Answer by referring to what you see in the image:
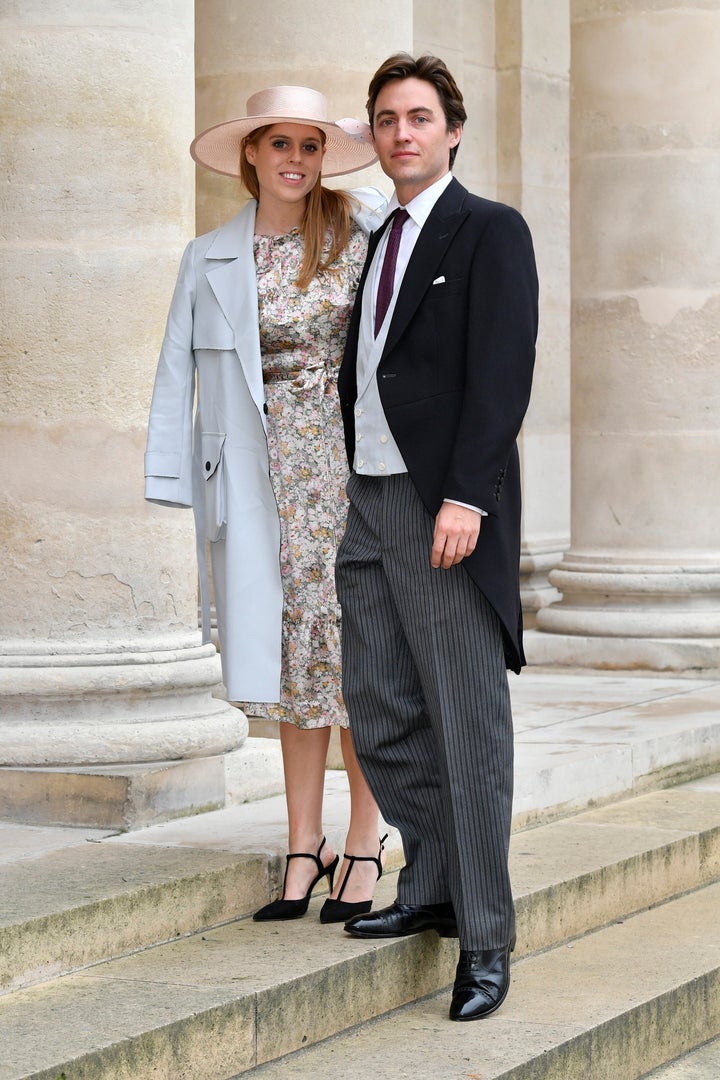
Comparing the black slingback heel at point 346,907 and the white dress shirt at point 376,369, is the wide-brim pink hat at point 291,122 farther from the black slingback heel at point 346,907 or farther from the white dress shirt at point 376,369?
the black slingback heel at point 346,907

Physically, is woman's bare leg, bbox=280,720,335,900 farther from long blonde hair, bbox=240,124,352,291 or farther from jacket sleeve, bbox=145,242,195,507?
long blonde hair, bbox=240,124,352,291

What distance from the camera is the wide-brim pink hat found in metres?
5.00

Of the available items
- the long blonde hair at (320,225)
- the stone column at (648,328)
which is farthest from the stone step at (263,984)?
the stone column at (648,328)

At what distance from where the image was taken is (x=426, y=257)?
4.63 meters

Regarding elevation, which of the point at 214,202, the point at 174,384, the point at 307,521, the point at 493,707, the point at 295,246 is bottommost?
the point at 493,707

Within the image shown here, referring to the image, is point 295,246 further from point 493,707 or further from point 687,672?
point 687,672

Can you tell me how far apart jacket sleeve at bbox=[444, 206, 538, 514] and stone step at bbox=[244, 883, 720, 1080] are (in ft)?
4.15

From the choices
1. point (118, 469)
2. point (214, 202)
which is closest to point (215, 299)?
point (118, 469)

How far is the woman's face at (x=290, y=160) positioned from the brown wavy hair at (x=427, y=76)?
0.35m

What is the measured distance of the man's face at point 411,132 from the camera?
15.3 ft

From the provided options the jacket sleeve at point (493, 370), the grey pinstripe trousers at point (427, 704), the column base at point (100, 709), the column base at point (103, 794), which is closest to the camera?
the jacket sleeve at point (493, 370)

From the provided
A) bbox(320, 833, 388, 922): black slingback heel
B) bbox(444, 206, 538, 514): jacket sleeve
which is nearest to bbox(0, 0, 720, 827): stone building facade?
bbox(320, 833, 388, 922): black slingback heel

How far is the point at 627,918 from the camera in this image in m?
6.13

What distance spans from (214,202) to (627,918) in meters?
4.02
